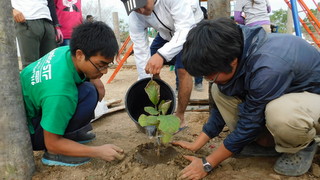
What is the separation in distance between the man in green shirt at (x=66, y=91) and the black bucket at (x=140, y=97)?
1.81ft

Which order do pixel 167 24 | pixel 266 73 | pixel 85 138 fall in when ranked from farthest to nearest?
pixel 167 24 → pixel 85 138 → pixel 266 73

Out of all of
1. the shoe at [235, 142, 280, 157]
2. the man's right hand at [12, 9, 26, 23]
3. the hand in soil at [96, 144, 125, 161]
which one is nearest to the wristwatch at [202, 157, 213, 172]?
the shoe at [235, 142, 280, 157]

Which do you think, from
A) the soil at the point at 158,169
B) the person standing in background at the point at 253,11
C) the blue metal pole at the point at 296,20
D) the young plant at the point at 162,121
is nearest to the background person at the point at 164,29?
the young plant at the point at 162,121

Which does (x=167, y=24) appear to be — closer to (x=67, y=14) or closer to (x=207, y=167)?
(x=207, y=167)

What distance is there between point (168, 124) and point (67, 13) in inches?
105

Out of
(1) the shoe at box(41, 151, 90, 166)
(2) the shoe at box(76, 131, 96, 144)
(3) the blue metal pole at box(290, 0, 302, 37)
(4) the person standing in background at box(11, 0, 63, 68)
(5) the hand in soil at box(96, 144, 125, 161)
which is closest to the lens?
(5) the hand in soil at box(96, 144, 125, 161)

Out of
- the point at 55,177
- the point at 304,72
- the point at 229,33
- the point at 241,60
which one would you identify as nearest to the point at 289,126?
the point at 304,72

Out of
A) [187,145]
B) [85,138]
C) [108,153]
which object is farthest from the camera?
[85,138]

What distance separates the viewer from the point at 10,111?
5.07 ft

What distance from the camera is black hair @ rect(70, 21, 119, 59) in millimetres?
1708

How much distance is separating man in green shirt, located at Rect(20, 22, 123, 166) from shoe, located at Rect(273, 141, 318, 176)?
1.04 metres

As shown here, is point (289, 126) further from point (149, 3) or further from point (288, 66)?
point (149, 3)

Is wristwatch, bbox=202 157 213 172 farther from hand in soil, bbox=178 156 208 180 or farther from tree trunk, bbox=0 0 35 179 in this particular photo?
tree trunk, bbox=0 0 35 179

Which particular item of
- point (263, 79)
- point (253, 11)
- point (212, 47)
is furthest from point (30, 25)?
point (253, 11)
